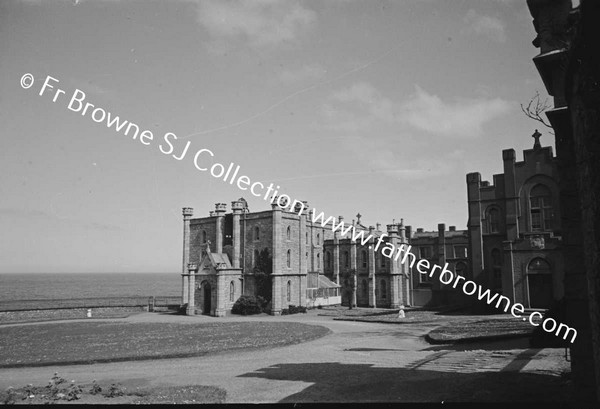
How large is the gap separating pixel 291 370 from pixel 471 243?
28803 mm

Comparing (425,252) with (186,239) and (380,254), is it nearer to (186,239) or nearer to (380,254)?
(380,254)

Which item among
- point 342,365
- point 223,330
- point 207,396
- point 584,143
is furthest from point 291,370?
point 223,330

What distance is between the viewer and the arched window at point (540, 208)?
3569 cm

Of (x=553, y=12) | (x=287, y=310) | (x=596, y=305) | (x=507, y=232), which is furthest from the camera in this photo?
(x=287, y=310)

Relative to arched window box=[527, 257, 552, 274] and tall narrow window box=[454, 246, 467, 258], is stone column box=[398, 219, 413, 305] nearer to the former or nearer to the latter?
tall narrow window box=[454, 246, 467, 258]

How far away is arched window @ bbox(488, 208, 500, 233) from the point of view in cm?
3831

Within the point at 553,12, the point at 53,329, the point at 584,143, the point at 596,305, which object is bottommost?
the point at 53,329

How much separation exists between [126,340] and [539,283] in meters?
29.2

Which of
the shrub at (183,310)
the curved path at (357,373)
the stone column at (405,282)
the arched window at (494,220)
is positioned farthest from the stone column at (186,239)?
the arched window at (494,220)

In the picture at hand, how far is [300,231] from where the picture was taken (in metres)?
48.3

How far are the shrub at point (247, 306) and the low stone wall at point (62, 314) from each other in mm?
10685

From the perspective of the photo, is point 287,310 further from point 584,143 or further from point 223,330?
point 584,143

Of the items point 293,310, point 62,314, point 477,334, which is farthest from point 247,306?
point 477,334

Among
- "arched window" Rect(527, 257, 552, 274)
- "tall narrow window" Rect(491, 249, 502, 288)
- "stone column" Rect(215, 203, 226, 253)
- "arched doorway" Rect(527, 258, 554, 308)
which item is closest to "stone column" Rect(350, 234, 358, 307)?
"stone column" Rect(215, 203, 226, 253)
